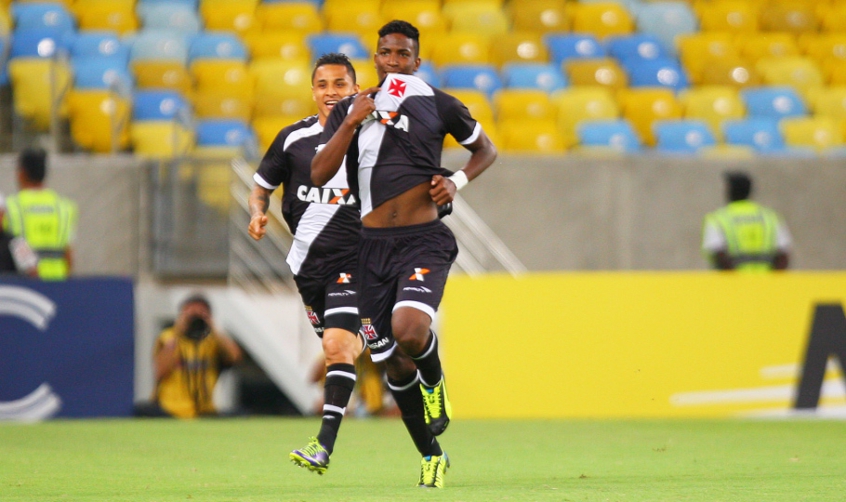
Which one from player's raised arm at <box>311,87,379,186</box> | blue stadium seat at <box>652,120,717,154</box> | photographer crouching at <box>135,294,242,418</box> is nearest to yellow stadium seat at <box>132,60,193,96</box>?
photographer crouching at <box>135,294,242,418</box>

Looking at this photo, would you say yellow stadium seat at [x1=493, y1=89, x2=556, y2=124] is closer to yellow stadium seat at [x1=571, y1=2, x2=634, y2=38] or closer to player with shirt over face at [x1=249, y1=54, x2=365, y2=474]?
yellow stadium seat at [x1=571, y1=2, x2=634, y2=38]

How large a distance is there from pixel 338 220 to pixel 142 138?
695 centimetres

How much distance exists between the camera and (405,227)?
6.32m

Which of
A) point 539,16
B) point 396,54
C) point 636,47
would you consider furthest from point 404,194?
point 539,16

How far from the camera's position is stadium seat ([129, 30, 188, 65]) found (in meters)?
15.2

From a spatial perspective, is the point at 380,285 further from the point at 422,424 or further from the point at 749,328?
the point at 749,328

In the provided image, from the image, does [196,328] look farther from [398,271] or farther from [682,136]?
[682,136]

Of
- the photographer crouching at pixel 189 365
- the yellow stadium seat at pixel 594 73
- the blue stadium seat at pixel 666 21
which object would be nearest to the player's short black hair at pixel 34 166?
the photographer crouching at pixel 189 365

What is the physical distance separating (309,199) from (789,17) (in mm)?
12780

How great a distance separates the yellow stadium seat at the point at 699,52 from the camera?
56.2 feet

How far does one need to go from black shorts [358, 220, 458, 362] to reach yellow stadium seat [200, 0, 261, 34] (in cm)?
1051

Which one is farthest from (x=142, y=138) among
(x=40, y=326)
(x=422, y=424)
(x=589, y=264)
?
(x=422, y=424)

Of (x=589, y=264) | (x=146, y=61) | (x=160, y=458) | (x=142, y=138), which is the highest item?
(x=146, y=61)

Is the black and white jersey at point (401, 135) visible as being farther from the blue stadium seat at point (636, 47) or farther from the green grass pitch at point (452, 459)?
the blue stadium seat at point (636, 47)
